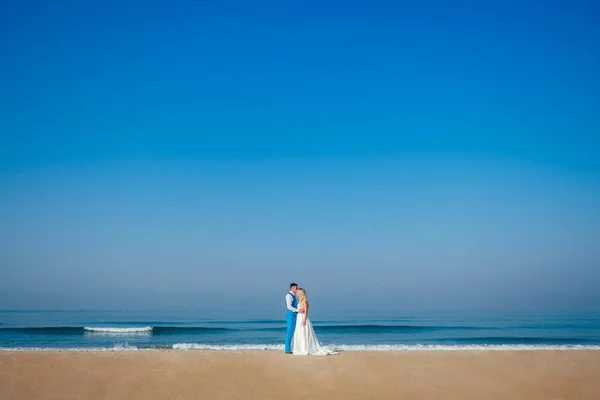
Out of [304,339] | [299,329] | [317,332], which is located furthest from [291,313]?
[317,332]

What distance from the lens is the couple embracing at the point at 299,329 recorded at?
14.9 metres

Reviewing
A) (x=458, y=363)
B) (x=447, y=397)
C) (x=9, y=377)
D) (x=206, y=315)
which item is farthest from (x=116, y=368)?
(x=206, y=315)

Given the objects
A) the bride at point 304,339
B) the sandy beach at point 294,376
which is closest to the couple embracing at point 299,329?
the bride at point 304,339

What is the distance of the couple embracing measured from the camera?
48.9 ft

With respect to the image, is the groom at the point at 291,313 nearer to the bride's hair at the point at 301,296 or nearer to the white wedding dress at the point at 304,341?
the bride's hair at the point at 301,296

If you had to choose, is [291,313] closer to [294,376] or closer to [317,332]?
[294,376]

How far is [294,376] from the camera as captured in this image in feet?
37.9

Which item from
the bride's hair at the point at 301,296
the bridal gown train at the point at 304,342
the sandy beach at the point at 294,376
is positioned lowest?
the sandy beach at the point at 294,376

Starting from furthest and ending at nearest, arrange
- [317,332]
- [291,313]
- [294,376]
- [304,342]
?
[317,332] < [291,313] < [304,342] < [294,376]

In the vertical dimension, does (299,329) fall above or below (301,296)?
below

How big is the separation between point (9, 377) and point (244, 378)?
5.08m

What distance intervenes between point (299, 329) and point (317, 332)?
1904 centimetres

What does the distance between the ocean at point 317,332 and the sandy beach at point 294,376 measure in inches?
316

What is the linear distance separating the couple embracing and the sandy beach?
0.74 m
